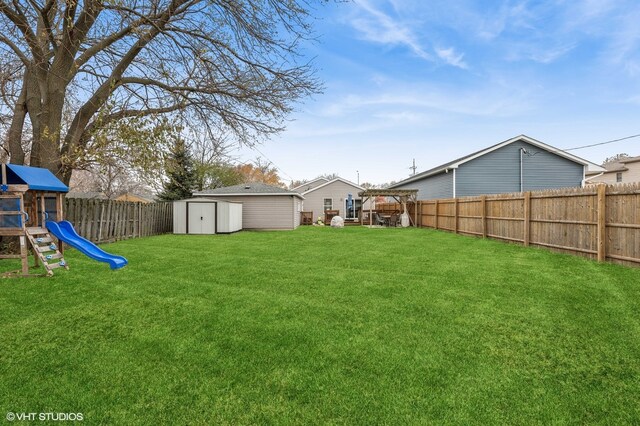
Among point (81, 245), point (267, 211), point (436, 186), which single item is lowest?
point (81, 245)

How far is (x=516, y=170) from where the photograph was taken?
1808 centimetres

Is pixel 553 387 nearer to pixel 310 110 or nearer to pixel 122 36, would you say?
pixel 310 110

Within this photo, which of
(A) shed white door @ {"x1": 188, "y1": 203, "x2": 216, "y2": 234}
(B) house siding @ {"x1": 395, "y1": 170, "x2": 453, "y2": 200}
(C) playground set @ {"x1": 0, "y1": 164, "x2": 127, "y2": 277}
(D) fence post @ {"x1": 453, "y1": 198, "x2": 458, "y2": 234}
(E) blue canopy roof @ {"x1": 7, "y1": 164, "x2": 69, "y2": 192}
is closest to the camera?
(C) playground set @ {"x1": 0, "y1": 164, "x2": 127, "y2": 277}

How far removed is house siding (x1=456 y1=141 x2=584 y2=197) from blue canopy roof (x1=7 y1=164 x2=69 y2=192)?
17.2m

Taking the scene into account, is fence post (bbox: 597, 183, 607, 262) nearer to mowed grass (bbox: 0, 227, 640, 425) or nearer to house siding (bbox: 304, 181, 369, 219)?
mowed grass (bbox: 0, 227, 640, 425)

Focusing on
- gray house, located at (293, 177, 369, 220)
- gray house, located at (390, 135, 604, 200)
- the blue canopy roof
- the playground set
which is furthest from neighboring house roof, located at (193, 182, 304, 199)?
the blue canopy roof

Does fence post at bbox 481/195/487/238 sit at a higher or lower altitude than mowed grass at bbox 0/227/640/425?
higher

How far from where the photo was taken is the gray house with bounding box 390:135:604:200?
1789cm

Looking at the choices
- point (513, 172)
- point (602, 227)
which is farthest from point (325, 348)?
point (513, 172)

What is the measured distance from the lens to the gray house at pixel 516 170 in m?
17.9

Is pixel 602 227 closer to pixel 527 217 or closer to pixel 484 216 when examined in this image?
pixel 527 217

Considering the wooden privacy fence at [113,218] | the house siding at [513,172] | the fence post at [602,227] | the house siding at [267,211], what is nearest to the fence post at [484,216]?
the fence post at [602,227]

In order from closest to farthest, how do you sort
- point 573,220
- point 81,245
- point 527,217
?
point 81,245, point 573,220, point 527,217

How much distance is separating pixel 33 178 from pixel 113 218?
5496mm
